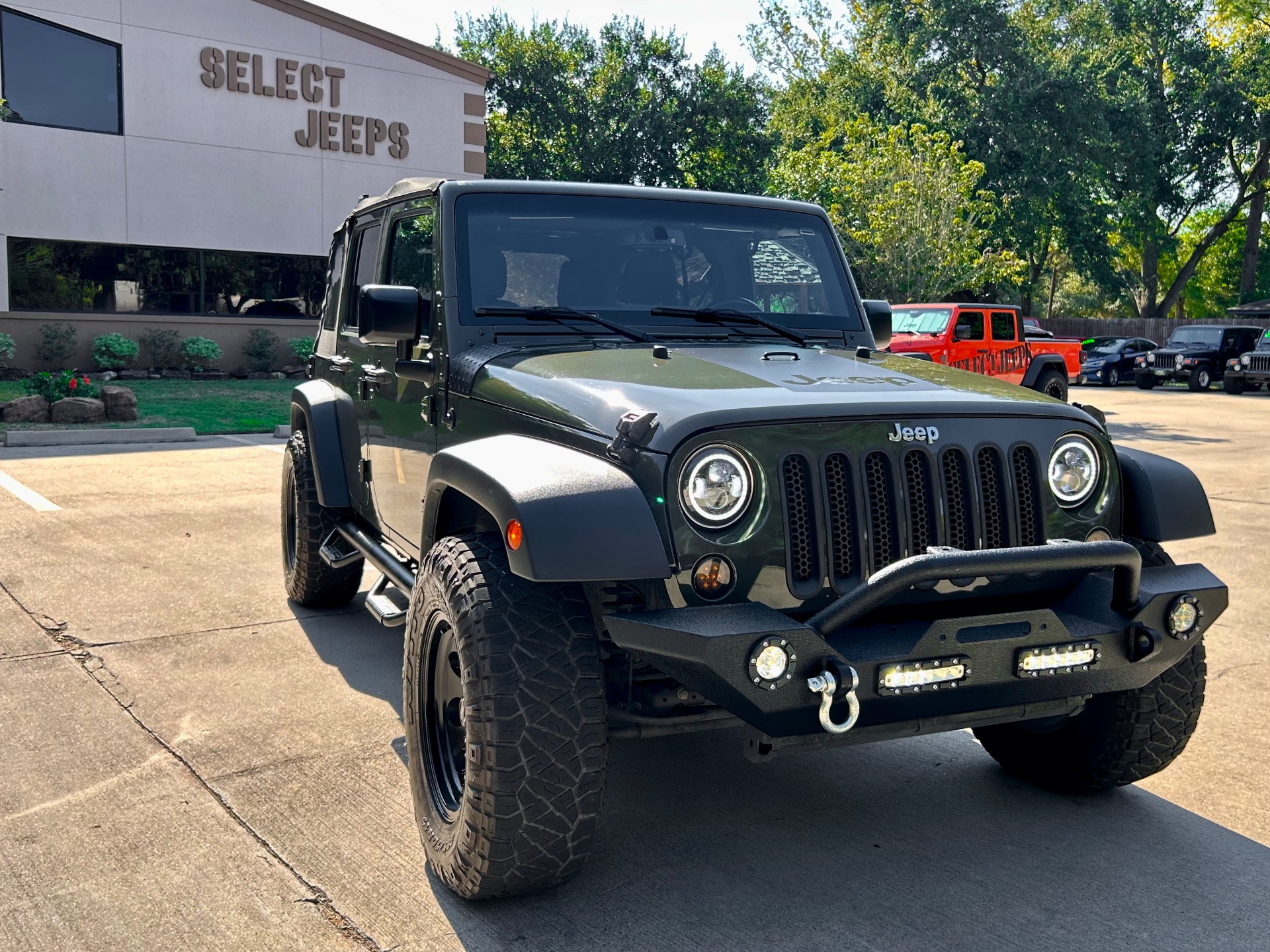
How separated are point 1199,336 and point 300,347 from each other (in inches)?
904

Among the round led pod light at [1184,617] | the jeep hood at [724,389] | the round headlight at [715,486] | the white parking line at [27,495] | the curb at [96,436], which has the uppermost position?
the jeep hood at [724,389]

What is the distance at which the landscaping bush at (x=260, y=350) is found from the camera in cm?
2195

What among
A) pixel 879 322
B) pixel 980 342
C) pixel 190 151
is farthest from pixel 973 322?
pixel 879 322

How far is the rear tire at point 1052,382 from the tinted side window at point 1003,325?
80 centimetres

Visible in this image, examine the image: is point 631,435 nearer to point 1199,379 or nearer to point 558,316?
point 558,316

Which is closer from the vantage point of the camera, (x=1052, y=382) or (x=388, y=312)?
(x=388, y=312)

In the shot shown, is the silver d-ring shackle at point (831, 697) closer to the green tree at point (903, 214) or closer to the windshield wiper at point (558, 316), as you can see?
the windshield wiper at point (558, 316)

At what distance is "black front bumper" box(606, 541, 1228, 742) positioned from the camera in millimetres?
2795

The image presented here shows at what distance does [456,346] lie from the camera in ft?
13.4

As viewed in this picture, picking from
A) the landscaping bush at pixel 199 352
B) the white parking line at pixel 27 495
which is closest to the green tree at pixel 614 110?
the landscaping bush at pixel 199 352

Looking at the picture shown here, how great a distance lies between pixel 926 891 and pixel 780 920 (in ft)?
1.51

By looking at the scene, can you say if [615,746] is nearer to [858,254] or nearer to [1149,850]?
[1149,850]

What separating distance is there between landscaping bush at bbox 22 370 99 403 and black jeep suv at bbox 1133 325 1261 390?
26089 mm

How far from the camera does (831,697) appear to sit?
2.79 meters
